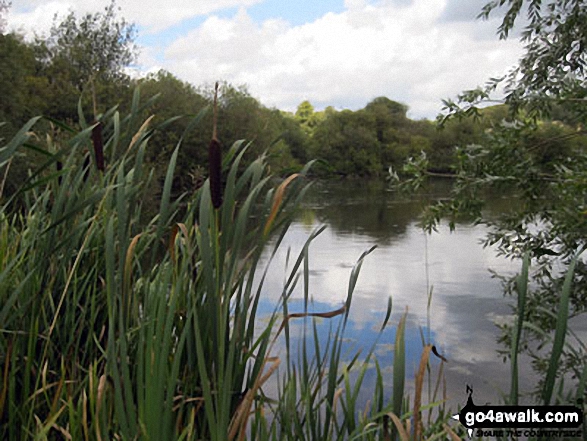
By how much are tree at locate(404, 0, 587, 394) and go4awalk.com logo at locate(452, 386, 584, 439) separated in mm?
3164

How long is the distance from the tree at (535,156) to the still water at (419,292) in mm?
475

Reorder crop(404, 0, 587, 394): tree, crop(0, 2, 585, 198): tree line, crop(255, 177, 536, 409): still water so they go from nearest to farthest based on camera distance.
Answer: crop(404, 0, 587, 394): tree
crop(255, 177, 536, 409): still water
crop(0, 2, 585, 198): tree line

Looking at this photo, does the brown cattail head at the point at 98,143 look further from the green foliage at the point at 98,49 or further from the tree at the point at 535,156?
the green foliage at the point at 98,49

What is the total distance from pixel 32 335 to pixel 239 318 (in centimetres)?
69

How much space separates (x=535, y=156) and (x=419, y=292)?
6287mm

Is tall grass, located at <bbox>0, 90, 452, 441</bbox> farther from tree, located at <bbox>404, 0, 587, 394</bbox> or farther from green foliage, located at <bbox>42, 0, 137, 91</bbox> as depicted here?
green foliage, located at <bbox>42, 0, 137, 91</bbox>

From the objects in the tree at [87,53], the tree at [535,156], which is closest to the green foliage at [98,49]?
the tree at [87,53]

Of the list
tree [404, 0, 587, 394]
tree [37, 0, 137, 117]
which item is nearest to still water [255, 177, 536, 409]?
tree [404, 0, 587, 394]

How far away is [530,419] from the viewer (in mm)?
1162

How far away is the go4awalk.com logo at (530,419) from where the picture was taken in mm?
1138

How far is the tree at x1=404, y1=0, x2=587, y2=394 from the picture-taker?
4.49 metres

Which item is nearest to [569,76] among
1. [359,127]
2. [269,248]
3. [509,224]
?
[509,224]

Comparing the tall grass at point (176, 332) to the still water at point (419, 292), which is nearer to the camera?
the tall grass at point (176, 332)

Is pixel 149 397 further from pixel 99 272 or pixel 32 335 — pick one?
pixel 99 272
